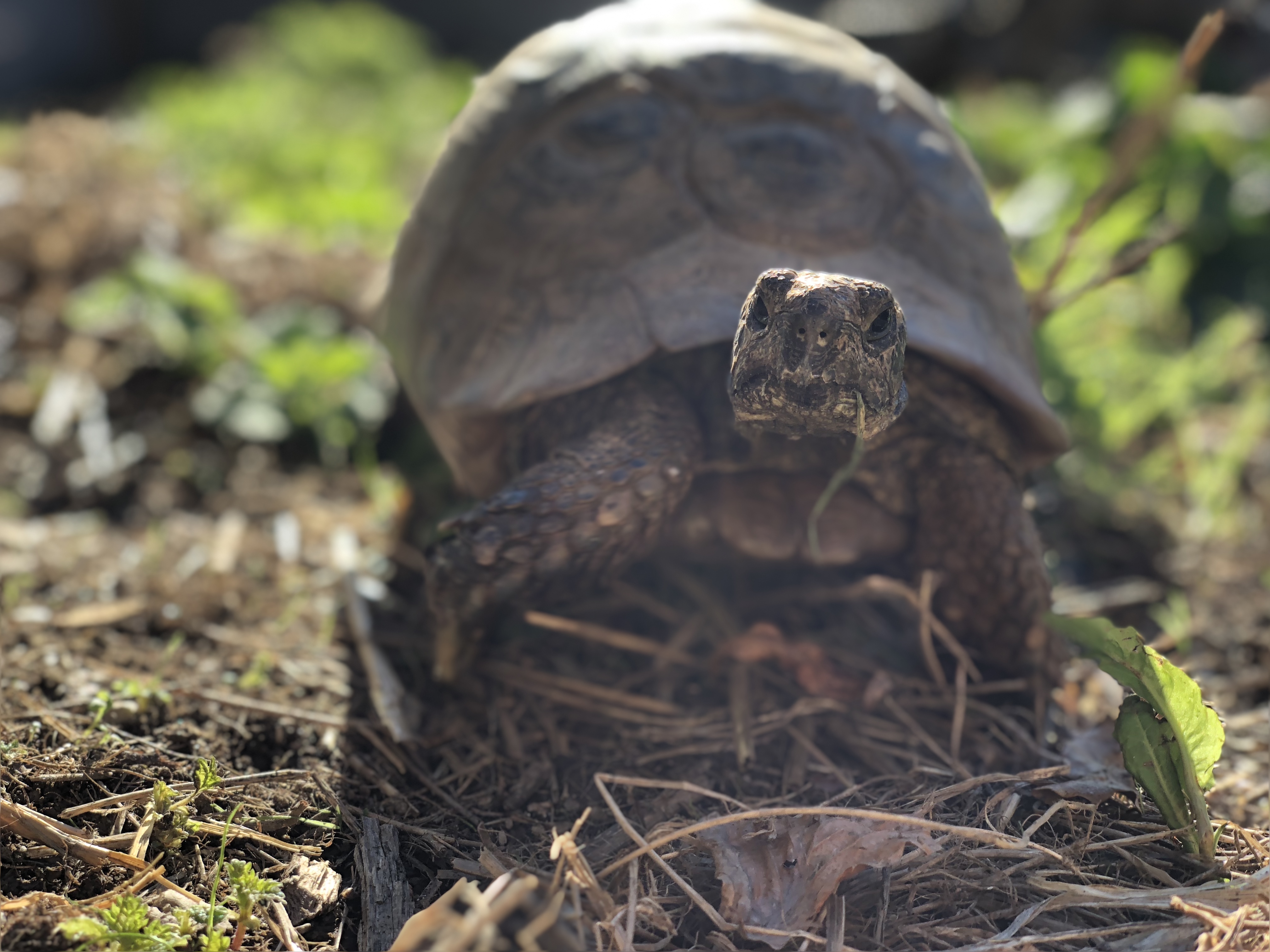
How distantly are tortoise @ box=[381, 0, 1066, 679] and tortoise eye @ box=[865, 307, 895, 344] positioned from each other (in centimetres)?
33

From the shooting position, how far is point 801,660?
92.1 inches

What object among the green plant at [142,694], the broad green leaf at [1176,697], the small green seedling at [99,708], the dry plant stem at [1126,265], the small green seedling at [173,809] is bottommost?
the green plant at [142,694]

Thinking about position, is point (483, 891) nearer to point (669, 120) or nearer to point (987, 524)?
point (987, 524)

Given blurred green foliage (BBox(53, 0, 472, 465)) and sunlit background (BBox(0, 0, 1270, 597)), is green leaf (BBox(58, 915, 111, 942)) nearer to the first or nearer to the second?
sunlit background (BBox(0, 0, 1270, 597))

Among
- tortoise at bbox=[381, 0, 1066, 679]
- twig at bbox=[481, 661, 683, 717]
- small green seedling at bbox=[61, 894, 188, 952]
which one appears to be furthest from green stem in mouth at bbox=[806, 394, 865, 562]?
small green seedling at bbox=[61, 894, 188, 952]

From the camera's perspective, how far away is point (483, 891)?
1.71 m

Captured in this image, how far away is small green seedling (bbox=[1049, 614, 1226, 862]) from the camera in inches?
67.0

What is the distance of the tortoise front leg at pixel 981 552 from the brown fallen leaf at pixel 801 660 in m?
0.32

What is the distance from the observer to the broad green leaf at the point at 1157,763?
1745 mm

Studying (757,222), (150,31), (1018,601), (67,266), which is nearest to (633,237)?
(757,222)

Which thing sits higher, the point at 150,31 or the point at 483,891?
the point at 483,891

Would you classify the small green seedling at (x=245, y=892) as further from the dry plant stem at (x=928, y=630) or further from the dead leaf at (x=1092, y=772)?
the dry plant stem at (x=928, y=630)

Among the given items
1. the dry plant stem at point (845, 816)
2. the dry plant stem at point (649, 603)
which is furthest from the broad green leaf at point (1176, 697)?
the dry plant stem at point (649, 603)

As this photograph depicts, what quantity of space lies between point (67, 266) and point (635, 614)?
10.2ft
